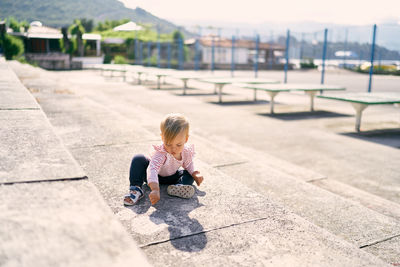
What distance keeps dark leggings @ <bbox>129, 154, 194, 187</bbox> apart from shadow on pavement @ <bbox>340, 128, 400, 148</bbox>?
519cm

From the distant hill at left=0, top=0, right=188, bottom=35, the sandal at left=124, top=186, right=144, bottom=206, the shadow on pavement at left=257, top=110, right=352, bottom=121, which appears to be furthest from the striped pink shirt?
the shadow on pavement at left=257, top=110, right=352, bottom=121

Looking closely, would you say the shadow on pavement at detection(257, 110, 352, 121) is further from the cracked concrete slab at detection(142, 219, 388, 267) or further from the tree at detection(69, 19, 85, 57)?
the tree at detection(69, 19, 85, 57)

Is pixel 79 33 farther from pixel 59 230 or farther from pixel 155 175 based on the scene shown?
pixel 59 230

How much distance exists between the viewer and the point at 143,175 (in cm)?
256

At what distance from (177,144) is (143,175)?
35 centimetres

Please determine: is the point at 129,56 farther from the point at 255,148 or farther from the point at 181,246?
the point at 181,246

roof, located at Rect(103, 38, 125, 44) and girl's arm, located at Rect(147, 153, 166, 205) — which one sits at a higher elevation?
roof, located at Rect(103, 38, 125, 44)

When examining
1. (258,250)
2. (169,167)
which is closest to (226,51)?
(169,167)

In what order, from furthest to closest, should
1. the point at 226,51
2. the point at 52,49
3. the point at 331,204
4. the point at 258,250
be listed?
the point at 226,51
the point at 52,49
the point at 331,204
the point at 258,250

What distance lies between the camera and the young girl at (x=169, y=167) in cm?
238

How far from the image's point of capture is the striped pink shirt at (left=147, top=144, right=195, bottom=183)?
2.45 m

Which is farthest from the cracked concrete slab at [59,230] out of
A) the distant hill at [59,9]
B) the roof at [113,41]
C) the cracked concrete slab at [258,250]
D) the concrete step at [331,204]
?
the roof at [113,41]

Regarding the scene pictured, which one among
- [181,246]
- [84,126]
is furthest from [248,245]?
[84,126]

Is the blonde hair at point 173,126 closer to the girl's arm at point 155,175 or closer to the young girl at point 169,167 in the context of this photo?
the young girl at point 169,167
